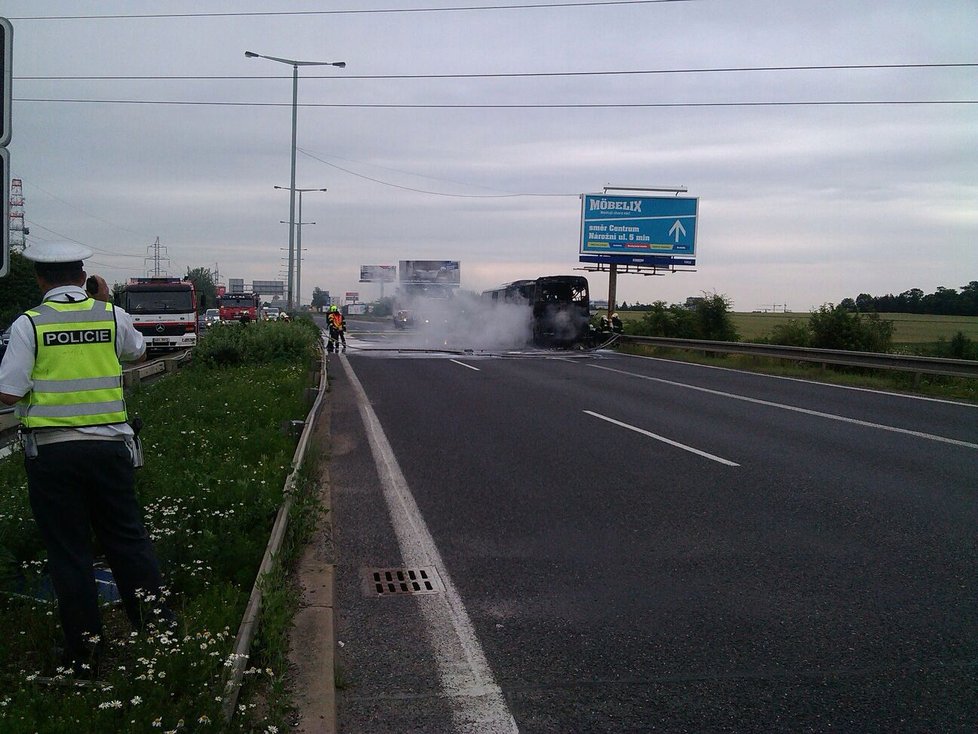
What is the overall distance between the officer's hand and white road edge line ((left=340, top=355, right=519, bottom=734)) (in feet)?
8.51

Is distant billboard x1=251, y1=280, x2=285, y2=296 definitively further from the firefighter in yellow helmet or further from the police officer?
the police officer

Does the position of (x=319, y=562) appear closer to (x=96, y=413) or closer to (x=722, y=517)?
(x=96, y=413)

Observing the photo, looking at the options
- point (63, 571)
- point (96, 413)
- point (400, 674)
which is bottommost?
point (400, 674)

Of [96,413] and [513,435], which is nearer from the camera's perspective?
[96,413]

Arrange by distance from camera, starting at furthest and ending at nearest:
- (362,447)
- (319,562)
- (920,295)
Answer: (920,295) < (362,447) < (319,562)

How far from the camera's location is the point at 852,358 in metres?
20.9

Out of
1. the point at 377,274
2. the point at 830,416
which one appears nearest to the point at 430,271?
the point at 377,274

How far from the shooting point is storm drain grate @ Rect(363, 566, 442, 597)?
5.70 meters

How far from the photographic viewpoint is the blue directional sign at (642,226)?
41688mm

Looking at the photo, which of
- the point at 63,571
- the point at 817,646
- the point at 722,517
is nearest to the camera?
the point at 63,571

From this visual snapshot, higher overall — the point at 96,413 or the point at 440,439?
the point at 96,413

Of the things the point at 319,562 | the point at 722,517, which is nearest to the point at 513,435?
the point at 722,517

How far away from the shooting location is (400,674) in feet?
14.7

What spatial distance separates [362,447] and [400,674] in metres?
6.75
